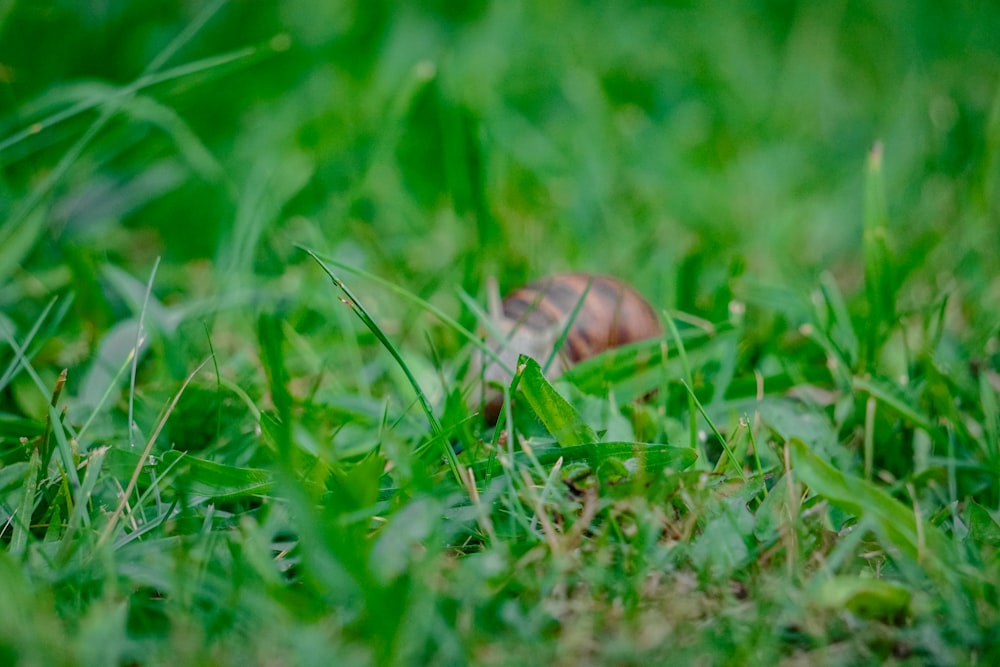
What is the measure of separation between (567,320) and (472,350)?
157 millimetres

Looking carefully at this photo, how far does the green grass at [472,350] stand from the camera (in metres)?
0.83

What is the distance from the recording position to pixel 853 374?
51.6 inches

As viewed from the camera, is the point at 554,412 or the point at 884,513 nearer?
the point at 884,513

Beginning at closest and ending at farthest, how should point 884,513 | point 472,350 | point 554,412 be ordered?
point 884,513 → point 554,412 → point 472,350

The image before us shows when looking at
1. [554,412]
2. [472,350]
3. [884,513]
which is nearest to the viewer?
[884,513]

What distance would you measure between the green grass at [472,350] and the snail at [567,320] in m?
0.06

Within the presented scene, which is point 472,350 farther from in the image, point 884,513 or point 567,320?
point 884,513

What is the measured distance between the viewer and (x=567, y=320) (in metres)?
1.34

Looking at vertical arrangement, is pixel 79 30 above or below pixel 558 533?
above

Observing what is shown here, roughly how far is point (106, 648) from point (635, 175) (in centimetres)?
176

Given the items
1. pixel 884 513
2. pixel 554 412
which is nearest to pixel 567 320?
pixel 554 412

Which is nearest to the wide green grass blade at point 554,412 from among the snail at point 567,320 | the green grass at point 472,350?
the green grass at point 472,350

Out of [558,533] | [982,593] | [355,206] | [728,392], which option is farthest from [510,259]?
[982,593]

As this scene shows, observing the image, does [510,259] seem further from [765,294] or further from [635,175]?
[635,175]
